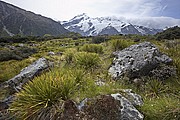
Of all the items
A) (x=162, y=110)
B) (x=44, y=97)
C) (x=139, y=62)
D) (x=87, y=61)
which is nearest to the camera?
(x=162, y=110)

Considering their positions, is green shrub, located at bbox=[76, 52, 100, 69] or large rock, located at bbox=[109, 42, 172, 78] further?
green shrub, located at bbox=[76, 52, 100, 69]

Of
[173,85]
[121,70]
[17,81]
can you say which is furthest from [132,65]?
[17,81]

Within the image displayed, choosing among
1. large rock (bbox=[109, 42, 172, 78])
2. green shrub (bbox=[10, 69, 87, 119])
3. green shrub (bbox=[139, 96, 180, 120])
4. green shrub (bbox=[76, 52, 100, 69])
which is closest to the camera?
green shrub (bbox=[139, 96, 180, 120])

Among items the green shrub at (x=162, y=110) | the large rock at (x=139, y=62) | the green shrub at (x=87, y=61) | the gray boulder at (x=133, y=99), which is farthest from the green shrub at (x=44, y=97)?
the green shrub at (x=87, y=61)

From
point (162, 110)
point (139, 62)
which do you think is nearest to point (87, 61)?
point (139, 62)

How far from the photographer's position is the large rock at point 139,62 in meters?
9.93

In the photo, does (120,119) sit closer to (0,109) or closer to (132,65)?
(132,65)

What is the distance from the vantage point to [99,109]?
5.98 m

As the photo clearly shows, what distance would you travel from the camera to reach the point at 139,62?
10.2 meters

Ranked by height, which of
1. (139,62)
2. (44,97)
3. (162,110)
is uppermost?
(139,62)

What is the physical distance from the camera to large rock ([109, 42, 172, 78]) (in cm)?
993

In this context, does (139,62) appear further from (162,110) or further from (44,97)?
(44,97)

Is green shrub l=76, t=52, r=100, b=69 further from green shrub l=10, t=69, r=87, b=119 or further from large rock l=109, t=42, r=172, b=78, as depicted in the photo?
green shrub l=10, t=69, r=87, b=119

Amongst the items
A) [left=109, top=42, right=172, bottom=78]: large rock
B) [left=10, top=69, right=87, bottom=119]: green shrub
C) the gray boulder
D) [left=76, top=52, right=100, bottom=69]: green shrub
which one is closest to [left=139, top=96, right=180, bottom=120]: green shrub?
the gray boulder
